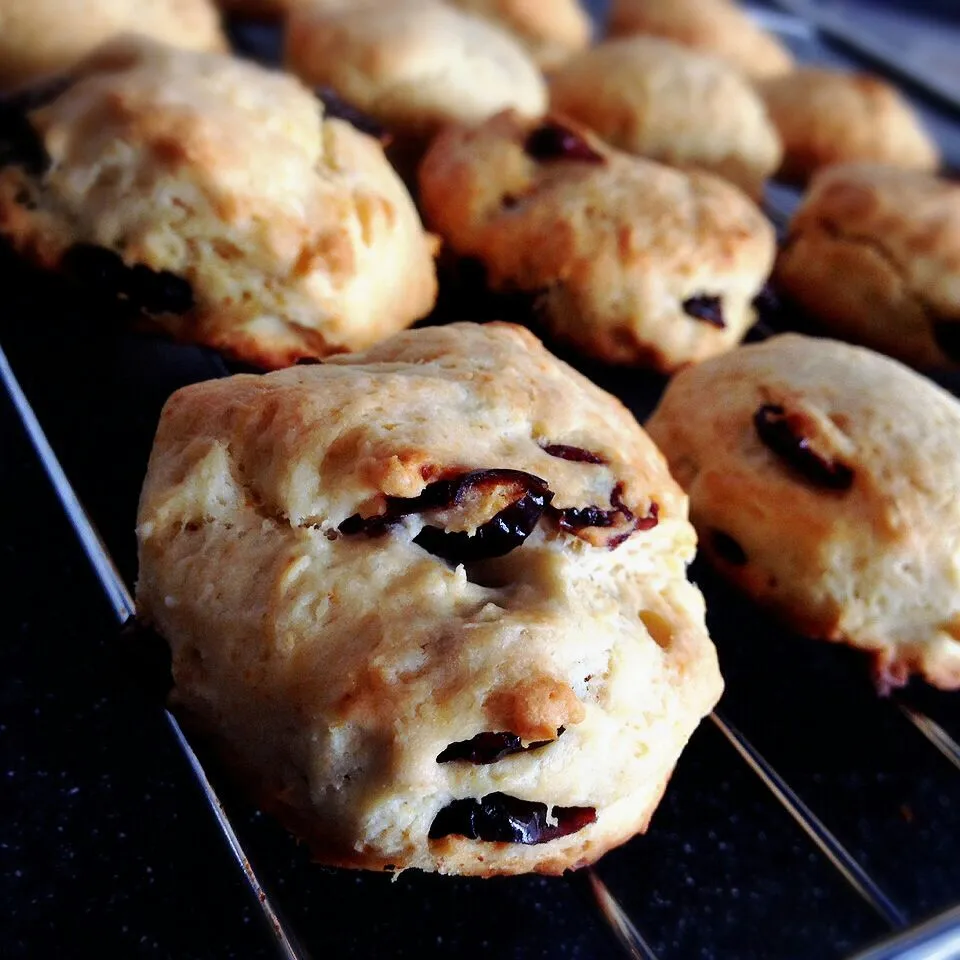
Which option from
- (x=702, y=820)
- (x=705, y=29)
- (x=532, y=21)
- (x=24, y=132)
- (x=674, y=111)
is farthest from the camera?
(x=705, y=29)

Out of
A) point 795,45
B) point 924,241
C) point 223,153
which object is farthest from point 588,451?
point 795,45

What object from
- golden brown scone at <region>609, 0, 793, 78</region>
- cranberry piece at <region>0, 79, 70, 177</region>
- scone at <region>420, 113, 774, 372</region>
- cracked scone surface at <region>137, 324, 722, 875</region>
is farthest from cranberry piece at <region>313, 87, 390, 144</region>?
golden brown scone at <region>609, 0, 793, 78</region>

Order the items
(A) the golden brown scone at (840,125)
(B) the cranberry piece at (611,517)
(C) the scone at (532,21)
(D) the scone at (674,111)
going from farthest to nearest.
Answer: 1. (C) the scone at (532,21)
2. (A) the golden brown scone at (840,125)
3. (D) the scone at (674,111)
4. (B) the cranberry piece at (611,517)

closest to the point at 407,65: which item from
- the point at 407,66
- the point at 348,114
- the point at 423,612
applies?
the point at 407,66

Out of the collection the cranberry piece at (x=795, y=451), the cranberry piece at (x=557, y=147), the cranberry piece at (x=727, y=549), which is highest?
the cranberry piece at (x=557, y=147)

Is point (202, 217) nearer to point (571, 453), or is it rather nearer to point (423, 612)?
point (571, 453)

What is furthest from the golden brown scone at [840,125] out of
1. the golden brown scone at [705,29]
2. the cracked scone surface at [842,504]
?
the cracked scone surface at [842,504]

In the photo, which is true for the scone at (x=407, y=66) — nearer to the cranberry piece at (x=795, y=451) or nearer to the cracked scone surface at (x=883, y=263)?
the cracked scone surface at (x=883, y=263)
